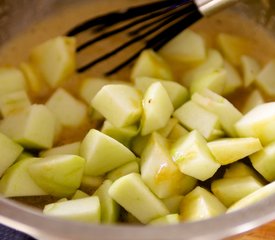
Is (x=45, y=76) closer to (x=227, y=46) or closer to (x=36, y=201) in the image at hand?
(x=36, y=201)

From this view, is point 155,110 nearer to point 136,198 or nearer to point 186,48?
point 136,198

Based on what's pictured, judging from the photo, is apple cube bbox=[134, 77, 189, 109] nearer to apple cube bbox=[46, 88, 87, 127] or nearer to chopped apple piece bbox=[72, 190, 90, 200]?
apple cube bbox=[46, 88, 87, 127]

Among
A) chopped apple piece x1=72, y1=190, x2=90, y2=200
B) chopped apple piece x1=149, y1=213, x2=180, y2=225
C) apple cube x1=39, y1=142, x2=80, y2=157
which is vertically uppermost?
apple cube x1=39, y1=142, x2=80, y2=157

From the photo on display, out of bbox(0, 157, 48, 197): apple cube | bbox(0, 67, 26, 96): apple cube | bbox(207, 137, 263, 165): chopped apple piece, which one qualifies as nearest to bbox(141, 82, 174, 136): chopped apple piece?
bbox(207, 137, 263, 165): chopped apple piece

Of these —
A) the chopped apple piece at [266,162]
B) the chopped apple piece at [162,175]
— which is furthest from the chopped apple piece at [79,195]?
the chopped apple piece at [266,162]

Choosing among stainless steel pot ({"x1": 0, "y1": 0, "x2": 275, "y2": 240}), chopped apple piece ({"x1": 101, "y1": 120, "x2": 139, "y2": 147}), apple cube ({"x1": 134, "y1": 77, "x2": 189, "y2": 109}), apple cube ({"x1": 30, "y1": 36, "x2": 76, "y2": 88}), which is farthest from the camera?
apple cube ({"x1": 30, "y1": 36, "x2": 76, "y2": 88})

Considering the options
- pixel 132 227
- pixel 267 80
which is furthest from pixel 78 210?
pixel 267 80

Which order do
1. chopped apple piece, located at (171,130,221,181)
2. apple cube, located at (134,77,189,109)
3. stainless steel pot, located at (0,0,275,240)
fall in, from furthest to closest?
apple cube, located at (134,77,189,109)
chopped apple piece, located at (171,130,221,181)
stainless steel pot, located at (0,0,275,240)
